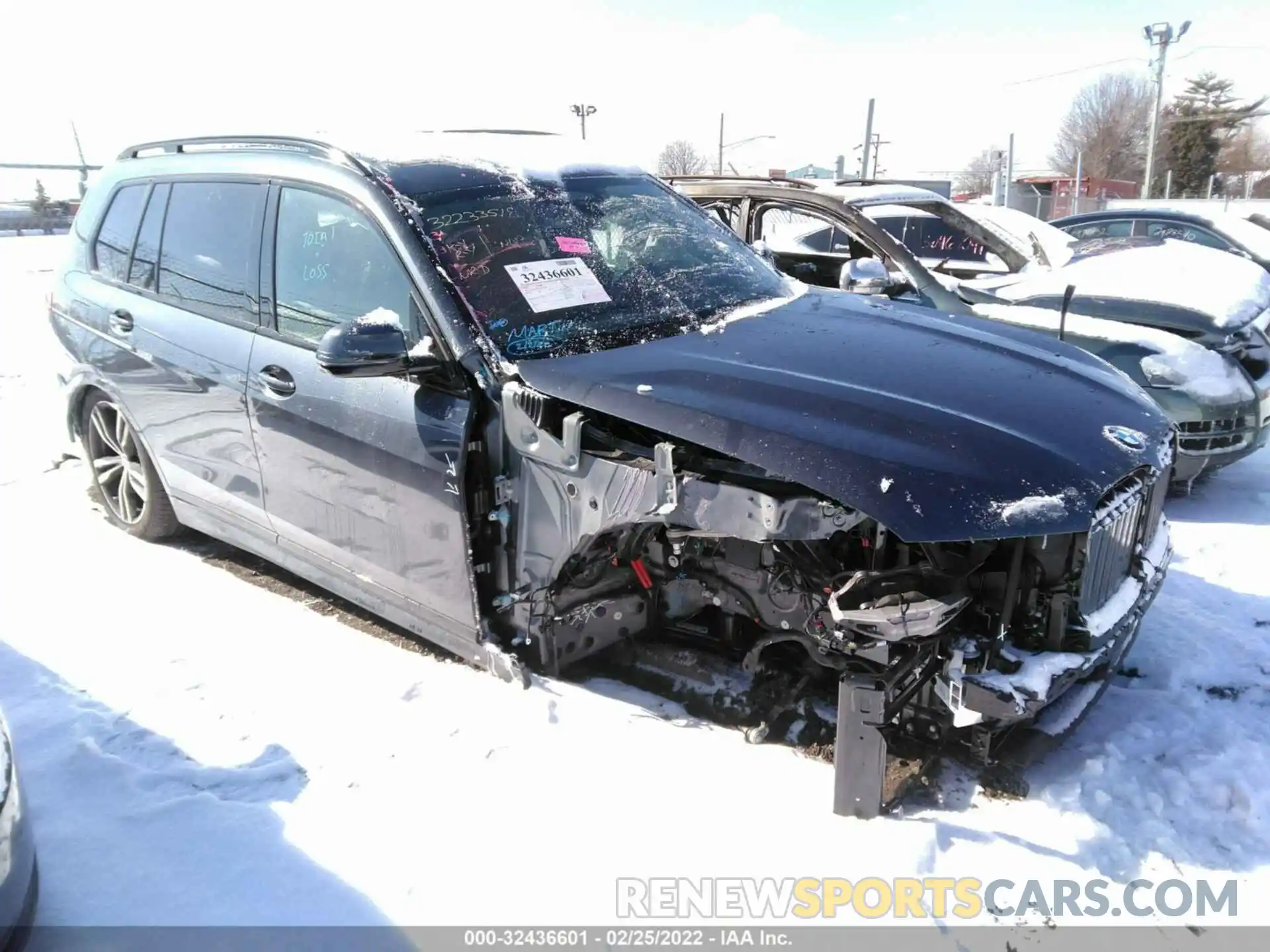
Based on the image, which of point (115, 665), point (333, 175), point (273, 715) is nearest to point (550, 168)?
point (333, 175)

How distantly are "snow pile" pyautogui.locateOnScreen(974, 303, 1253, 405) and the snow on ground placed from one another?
1.69 m

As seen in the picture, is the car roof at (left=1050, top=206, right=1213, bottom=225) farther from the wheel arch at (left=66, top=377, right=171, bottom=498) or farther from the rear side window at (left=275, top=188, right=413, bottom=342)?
the wheel arch at (left=66, top=377, right=171, bottom=498)

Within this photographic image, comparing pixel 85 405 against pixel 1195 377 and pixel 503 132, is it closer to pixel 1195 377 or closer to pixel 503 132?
pixel 503 132

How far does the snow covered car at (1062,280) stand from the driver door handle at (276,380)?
2707 millimetres

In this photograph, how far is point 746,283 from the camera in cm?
374

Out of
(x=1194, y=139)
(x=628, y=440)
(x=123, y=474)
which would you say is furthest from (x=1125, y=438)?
(x=1194, y=139)

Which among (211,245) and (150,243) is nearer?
(211,245)

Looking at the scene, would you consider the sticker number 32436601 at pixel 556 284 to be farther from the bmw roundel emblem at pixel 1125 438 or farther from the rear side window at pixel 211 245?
the bmw roundel emblem at pixel 1125 438

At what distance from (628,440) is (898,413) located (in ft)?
2.58

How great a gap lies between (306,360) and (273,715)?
A: 1.28 metres

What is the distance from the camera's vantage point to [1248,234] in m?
10.8

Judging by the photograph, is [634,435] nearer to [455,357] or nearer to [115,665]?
[455,357]

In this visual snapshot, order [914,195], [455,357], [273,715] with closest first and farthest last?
[455,357]
[273,715]
[914,195]

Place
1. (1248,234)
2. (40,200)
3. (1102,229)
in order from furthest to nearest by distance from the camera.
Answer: (40,200) → (1102,229) → (1248,234)
